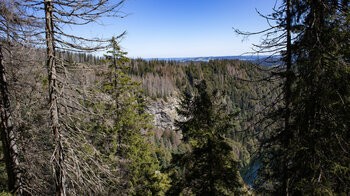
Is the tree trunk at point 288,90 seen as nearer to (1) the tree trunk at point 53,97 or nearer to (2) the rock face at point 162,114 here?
(1) the tree trunk at point 53,97

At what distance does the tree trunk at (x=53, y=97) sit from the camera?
3451 mm

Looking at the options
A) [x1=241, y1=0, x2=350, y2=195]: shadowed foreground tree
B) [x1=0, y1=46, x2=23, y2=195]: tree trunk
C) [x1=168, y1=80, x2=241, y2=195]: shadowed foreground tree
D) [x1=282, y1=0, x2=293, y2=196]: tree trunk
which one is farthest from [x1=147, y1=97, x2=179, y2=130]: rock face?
[x1=241, y1=0, x2=350, y2=195]: shadowed foreground tree

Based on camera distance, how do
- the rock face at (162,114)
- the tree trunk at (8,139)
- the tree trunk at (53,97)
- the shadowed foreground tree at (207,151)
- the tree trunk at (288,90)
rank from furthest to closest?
the rock face at (162,114) < the shadowed foreground tree at (207,151) < the tree trunk at (8,139) < the tree trunk at (288,90) < the tree trunk at (53,97)

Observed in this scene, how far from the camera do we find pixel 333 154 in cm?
374

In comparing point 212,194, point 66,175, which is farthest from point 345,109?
point 66,175

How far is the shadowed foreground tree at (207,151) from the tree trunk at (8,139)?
203 inches

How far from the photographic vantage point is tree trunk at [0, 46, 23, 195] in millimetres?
5316

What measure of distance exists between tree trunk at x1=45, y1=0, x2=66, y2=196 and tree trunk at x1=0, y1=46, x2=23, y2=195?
9.08ft

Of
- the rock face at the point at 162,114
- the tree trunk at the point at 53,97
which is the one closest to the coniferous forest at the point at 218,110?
the tree trunk at the point at 53,97

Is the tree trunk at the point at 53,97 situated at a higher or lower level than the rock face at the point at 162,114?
higher

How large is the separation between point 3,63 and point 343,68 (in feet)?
26.9

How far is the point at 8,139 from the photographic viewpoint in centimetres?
561

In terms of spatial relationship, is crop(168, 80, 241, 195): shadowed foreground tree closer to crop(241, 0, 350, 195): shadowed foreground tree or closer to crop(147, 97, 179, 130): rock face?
crop(241, 0, 350, 195): shadowed foreground tree

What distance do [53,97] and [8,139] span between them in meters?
3.59
